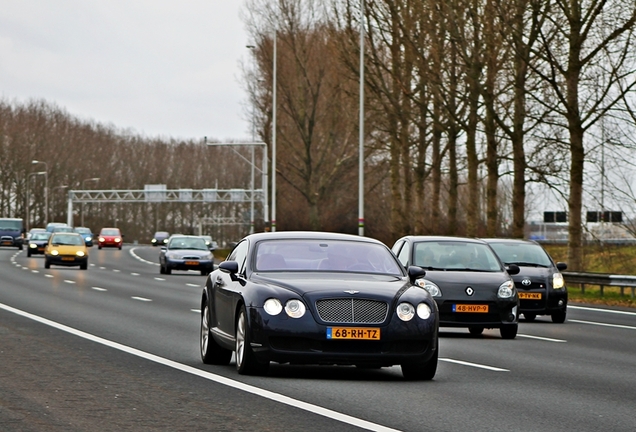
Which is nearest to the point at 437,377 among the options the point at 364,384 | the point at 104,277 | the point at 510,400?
the point at 364,384

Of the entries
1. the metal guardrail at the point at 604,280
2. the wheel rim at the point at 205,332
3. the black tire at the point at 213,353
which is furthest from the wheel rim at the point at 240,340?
the metal guardrail at the point at 604,280

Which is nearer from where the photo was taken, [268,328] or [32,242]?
[268,328]

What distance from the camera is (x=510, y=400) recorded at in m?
11.4

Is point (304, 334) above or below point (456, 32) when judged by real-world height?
below

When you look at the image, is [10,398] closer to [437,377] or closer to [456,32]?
[437,377]

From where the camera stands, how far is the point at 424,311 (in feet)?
41.3

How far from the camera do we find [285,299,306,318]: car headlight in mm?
12398

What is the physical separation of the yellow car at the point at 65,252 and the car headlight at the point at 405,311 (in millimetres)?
38114

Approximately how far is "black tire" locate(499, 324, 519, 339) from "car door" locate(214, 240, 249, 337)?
6069 mm

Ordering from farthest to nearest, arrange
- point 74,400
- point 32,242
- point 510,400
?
point 32,242 < point 510,400 < point 74,400

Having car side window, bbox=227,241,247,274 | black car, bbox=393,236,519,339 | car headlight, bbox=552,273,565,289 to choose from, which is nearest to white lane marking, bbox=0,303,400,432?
car side window, bbox=227,241,247,274

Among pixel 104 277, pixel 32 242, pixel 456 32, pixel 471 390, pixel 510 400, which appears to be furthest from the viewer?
pixel 32 242

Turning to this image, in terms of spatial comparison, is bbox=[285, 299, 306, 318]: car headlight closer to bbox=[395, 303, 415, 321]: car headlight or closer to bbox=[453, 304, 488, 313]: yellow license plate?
bbox=[395, 303, 415, 321]: car headlight

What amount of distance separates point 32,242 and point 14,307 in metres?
45.6
